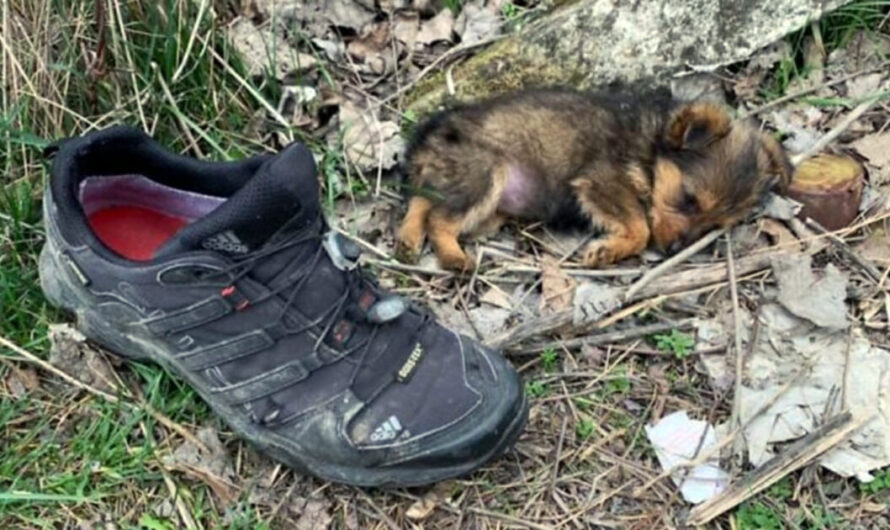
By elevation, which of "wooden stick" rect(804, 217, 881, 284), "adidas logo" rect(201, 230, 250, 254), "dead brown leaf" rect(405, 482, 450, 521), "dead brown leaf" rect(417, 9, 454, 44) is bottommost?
"dead brown leaf" rect(405, 482, 450, 521)

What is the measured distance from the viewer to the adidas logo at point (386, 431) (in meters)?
2.96

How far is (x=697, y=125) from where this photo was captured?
421cm

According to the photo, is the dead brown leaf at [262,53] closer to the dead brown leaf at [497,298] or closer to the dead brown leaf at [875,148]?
the dead brown leaf at [497,298]

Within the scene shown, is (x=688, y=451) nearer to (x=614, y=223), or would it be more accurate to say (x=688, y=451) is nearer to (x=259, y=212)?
(x=614, y=223)

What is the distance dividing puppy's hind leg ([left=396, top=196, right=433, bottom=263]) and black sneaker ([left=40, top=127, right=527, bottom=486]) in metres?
0.78

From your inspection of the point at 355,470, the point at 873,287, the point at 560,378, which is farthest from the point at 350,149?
the point at 873,287

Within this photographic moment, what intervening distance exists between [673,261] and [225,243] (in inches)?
65.0

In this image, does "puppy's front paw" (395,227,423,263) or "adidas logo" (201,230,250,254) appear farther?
"puppy's front paw" (395,227,423,263)

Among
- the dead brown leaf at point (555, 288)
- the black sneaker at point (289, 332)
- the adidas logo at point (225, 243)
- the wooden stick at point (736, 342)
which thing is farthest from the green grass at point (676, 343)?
the adidas logo at point (225, 243)

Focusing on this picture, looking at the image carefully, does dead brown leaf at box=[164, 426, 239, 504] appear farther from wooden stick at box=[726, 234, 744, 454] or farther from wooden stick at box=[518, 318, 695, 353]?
wooden stick at box=[726, 234, 744, 454]

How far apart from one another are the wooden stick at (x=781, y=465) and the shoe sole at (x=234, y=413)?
545mm

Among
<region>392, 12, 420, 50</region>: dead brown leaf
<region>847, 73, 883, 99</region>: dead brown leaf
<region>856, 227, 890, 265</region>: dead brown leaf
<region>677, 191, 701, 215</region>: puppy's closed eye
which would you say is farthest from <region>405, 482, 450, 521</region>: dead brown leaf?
<region>847, 73, 883, 99</region>: dead brown leaf

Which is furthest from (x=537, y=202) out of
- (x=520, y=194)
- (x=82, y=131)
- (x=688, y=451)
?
(x=82, y=131)

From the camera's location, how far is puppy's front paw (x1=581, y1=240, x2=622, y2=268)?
13.0ft
